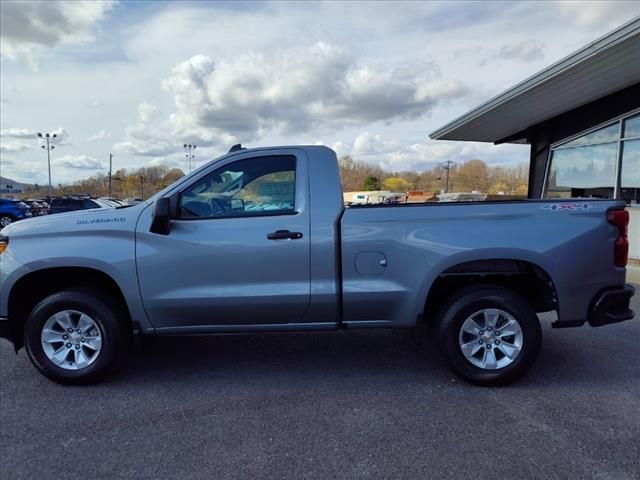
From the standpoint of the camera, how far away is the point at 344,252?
368 centimetres

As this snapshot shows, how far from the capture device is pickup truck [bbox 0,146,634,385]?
3648 millimetres

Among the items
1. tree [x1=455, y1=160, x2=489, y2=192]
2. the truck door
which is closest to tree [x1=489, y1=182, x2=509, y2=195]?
tree [x1=455, y1=160, x2=489, y2=192]

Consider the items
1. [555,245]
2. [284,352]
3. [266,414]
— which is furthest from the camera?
[284,352]

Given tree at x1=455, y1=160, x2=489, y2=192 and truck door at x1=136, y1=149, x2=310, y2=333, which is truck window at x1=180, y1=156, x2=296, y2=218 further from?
tree at x1=455, y1=160, x2=489, y2=192

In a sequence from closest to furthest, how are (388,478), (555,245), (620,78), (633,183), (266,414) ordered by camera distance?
(388,478), (266,414), (555,245), (620,78), (633,183)

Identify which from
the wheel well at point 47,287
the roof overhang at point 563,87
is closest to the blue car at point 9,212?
the roof overhang at point 563,87

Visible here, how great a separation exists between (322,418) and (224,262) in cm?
144

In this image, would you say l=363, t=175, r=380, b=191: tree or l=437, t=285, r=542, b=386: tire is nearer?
l=437, t=285, r=542, b=386: tire

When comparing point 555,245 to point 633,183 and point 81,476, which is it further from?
point 633,183

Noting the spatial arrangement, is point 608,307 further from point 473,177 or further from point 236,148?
point 473,177

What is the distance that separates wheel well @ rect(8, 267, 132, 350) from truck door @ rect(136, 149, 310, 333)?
0.43 m

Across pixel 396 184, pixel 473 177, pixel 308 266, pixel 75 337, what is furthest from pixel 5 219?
pixel 473 177

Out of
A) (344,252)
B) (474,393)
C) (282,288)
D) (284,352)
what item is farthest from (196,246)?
(474,393)

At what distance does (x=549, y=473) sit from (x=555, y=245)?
1761 mm
